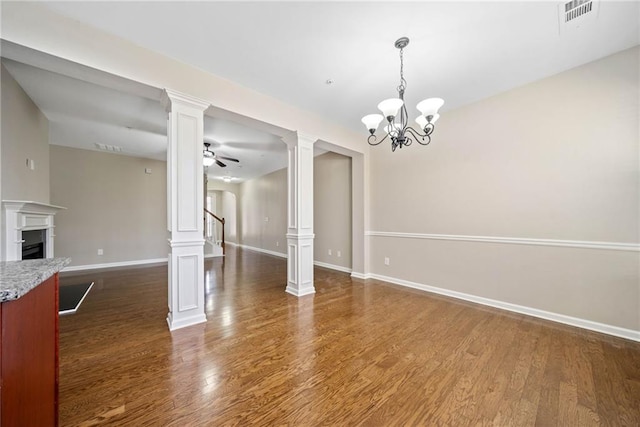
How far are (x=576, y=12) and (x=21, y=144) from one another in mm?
5763

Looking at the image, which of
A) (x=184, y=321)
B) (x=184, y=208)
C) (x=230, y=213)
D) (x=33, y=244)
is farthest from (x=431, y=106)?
(x=230, y=213)

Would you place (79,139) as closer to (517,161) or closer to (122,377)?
(122,377)

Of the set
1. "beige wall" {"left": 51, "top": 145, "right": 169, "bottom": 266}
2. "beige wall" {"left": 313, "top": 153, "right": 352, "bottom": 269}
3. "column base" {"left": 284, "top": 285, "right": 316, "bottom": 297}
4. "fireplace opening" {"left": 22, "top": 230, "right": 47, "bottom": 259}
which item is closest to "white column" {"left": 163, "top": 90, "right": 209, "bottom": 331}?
"column base" {"left": 284, "top": 285, "right": 316, "bottom": 297}

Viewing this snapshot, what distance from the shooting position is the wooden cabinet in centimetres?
73

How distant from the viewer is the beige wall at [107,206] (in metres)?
4.96

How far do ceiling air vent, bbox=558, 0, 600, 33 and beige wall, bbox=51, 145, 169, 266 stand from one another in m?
7.07

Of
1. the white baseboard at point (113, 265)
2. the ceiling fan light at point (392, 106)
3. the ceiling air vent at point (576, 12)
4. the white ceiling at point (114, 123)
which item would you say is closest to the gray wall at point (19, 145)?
the white ceiling at point (114, 123)

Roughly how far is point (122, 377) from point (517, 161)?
4440mm

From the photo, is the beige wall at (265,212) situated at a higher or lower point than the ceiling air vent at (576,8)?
lower

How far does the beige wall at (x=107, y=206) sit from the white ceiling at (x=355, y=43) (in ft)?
7.78

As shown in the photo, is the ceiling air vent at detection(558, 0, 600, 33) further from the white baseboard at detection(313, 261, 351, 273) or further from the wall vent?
the wall vent

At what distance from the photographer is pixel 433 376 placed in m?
1.75

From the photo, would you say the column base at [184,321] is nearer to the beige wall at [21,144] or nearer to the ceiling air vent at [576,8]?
the beige wall at [21,144]

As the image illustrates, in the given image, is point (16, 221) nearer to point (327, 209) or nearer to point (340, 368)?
point (340, 368)
